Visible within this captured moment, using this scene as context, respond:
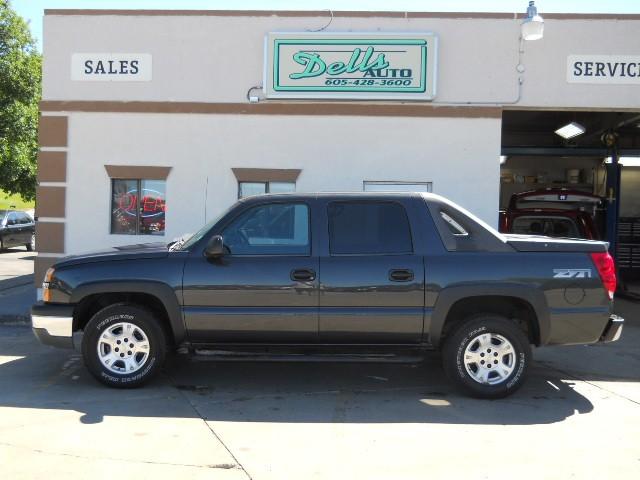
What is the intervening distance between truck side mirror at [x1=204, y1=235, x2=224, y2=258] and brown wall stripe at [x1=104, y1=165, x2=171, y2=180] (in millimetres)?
4668

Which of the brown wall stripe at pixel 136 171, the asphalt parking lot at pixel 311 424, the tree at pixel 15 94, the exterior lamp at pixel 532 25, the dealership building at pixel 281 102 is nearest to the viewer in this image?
the asphalt parking lot at pixel 311 424

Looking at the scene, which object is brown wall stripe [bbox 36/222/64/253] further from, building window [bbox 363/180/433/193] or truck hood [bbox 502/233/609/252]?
truck hood [bbox 502/233/609/252]

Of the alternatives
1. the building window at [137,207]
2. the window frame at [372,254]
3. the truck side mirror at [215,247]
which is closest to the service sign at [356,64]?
the building window at [137,207]

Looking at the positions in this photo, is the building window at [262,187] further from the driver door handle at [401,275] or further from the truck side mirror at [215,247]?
the driver door handle at [401,275]

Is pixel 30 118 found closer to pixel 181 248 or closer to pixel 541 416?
pixel 181 248

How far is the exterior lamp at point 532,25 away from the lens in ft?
30.1

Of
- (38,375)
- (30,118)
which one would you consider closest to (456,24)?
(38,375)

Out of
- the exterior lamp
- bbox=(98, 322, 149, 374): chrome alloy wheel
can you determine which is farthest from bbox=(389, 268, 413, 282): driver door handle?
the exterior lamp

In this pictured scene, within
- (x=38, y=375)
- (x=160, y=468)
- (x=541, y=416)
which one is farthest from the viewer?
(x=38, y=375)

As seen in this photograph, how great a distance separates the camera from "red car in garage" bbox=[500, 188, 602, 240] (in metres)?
11.5

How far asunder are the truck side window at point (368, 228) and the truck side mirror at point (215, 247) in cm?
98

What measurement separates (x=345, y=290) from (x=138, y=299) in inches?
77.5

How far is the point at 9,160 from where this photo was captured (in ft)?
73.7

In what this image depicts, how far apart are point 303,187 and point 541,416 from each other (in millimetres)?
5460
